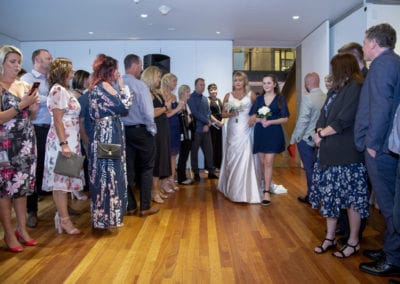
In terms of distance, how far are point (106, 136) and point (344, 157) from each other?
195 cm

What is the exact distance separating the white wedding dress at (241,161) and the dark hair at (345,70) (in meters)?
1.94

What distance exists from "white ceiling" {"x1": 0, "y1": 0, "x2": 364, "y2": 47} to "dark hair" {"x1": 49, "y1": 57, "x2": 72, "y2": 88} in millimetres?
2166

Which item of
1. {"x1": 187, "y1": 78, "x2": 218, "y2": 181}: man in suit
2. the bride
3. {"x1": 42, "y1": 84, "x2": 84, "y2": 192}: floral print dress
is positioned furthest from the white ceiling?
{"x1": 42, "y1": 84, "x2": 84, "y2": 192}: floral print dress

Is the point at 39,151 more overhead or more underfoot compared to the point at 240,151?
more overhead

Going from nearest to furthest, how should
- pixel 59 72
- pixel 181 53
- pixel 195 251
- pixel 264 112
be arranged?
pixel 195 251
pixel 59 72
pixel 264 112
pixel 181 53

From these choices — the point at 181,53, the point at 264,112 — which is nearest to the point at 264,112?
the point at 264,112

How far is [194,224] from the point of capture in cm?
373

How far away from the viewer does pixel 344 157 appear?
2689 millimetres

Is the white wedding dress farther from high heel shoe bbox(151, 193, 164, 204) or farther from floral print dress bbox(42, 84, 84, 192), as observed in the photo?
floral print dress bbox(42, 84, 84, 192)

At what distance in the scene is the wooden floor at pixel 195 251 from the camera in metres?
2.52

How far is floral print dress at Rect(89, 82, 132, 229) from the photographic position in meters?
3.23

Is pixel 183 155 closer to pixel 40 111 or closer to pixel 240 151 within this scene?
pixel 240 151

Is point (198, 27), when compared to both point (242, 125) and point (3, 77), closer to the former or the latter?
point (242, 125)

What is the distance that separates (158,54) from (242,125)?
349 centimetres
